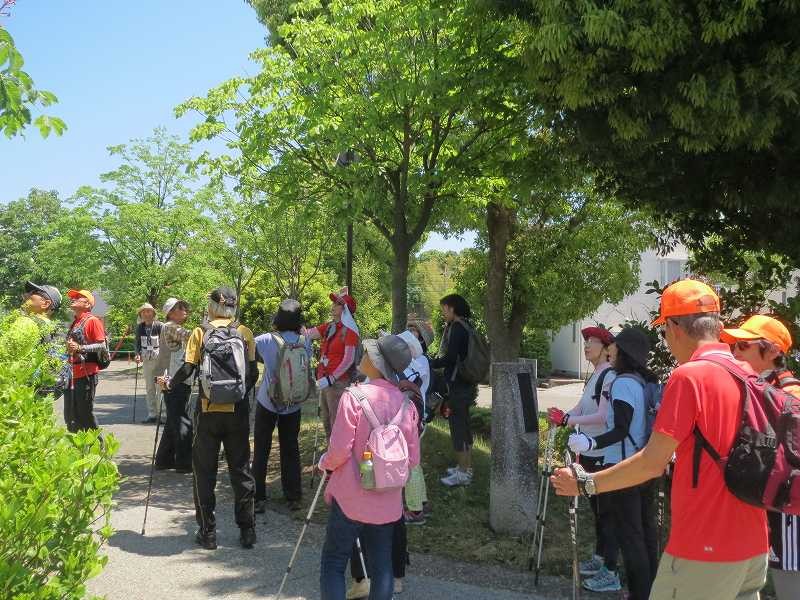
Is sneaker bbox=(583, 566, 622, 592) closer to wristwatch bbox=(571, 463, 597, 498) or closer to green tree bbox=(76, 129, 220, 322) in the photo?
wristwatch bbox=(571, 463, 597, 498)

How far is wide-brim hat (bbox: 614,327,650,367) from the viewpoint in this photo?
196 inches

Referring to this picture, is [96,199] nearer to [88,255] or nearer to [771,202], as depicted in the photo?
[88,255]

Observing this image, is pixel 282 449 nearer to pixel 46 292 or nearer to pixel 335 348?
pixel 335 348

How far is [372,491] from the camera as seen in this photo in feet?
13.3

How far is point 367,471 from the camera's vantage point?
3.97 meters

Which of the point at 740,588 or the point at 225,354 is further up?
the point at 225,354

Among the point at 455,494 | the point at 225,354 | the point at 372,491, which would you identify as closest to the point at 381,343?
the point at 372,491

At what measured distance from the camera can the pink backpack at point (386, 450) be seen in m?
3.98

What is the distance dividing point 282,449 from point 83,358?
2.32m

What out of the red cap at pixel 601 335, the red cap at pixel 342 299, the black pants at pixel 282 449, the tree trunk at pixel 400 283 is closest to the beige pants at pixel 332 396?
the black pants at pixel 282 449

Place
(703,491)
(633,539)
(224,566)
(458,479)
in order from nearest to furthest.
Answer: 1. (703,491)
2. (633,539)
3. (224,566)
4. (458,479)

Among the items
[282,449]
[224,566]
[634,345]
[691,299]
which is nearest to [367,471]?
[691,299]

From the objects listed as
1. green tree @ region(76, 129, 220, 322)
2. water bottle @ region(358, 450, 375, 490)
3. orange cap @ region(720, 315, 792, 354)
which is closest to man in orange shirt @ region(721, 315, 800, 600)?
orange cap @ region(720, 315, 792, 354)

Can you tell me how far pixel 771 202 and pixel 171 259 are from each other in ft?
49.2
